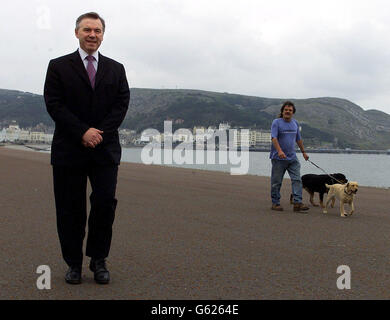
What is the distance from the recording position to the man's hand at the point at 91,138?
13.0 feet

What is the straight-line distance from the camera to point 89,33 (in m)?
4.12

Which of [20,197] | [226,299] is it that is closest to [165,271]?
[226,299]

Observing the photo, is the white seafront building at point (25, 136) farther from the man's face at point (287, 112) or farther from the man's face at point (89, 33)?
the man's face at point (89, 33)

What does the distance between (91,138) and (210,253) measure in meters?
2.11

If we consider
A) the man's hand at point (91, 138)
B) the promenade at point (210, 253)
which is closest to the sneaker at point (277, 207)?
the promenade at point (210, 253)

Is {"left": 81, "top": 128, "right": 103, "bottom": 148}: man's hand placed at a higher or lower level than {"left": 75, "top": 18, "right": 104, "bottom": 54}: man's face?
lower

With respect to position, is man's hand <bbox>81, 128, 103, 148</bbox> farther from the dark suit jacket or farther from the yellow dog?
the yellow dog

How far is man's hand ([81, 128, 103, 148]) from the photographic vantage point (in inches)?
156

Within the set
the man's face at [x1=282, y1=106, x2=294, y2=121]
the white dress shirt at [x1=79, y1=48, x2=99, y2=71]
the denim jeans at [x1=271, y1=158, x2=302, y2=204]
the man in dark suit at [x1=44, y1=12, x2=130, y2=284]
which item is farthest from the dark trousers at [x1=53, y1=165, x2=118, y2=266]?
the man's face at [x1=282, y1=106, x2=294, y2=121]

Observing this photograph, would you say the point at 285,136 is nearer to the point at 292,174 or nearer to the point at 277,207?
the point at 292,174

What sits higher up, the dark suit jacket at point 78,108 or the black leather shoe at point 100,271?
the dark suit jacket at point 78,108

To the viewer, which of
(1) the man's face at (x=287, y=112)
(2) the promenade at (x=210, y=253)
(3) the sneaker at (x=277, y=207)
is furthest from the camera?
(3) the sneaker at (x=277, y=207)

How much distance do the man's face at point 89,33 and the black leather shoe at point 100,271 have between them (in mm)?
1800

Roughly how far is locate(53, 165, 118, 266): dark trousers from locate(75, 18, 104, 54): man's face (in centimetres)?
101
